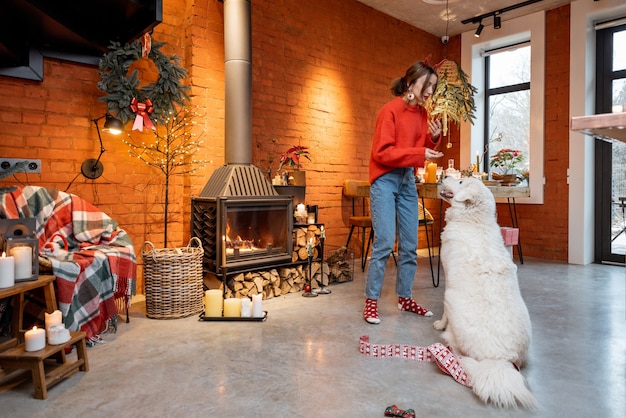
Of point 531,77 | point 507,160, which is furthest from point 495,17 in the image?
point 507,160

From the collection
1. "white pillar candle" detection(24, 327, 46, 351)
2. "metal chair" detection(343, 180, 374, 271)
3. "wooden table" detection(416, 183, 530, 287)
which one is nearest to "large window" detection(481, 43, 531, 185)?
"wooden table" detection(416, 183, 530, 287)

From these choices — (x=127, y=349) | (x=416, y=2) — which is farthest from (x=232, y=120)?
(x=416, y=2)

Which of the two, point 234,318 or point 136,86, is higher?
point 136,86

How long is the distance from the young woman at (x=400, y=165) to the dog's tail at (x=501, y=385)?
Answer: 1.01m

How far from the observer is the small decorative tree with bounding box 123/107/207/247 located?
336 cm

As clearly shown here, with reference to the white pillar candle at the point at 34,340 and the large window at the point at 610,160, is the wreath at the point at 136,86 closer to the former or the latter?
the white pillar candle at the point at 34,340

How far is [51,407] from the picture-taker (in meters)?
1.61

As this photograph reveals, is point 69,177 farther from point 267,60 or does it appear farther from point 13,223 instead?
point 267,60

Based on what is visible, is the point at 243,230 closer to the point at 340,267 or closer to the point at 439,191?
the point at 340,267

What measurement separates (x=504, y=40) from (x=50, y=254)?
5.64 meters

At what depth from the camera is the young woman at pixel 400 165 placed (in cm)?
261

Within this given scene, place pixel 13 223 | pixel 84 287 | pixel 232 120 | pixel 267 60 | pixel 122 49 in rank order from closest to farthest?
pixel 13 223
pixel 84 287
pixel 122 49
pixel 232 120
pixel 267 60

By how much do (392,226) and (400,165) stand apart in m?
0.39

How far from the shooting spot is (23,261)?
6.12 ft
